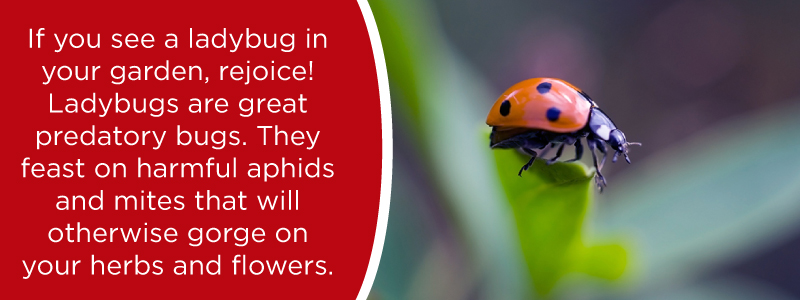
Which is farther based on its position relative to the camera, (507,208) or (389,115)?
(389,115)

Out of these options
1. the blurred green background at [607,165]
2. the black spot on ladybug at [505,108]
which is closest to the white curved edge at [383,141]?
the blurred green background at [607,165]

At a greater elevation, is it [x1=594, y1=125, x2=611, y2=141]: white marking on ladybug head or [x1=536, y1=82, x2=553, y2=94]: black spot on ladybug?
[x1=536, y1=82, x2=553, y2=94]: black spot on ladybug

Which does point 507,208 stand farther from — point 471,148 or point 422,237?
point 422,237

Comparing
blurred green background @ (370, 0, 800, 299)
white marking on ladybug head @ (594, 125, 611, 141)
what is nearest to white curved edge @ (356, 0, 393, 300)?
blurred green background @ (370, 0, 800, 299)

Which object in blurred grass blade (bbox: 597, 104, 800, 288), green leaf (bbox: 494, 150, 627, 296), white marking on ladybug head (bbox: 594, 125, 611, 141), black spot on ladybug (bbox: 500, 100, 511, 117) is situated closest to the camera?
green leaf (bbox: 494, 150, 627, 296)

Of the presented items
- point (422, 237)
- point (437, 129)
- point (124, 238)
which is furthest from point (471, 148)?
point (124, 238)

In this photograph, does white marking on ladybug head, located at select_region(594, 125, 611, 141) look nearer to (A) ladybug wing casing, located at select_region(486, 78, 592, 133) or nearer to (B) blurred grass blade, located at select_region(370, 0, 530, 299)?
(A) ladybug wing casing, located at select_region(486, 78, 592, 133)
